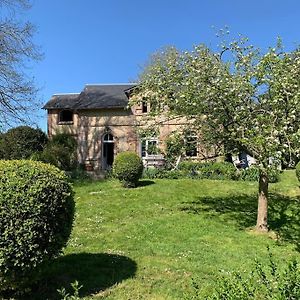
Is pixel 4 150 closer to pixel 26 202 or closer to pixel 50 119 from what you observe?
pixel 50 119

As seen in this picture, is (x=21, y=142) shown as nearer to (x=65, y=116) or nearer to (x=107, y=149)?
(x=107, y=149)

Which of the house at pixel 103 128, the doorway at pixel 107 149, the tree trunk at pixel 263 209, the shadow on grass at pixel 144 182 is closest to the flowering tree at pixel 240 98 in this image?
the tree trunk at pixel 263 209

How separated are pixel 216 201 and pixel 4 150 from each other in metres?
14.2

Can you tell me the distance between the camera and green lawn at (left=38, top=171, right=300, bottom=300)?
6.70 m

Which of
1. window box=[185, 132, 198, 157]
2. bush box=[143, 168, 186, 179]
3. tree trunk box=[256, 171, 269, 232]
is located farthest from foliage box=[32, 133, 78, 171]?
tree trunk box=[256, 171, 269, 232]

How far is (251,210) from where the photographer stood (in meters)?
13.8

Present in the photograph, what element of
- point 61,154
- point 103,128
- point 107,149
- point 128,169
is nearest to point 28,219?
point 128,169

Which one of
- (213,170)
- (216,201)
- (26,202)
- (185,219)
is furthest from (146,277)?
(213,170)

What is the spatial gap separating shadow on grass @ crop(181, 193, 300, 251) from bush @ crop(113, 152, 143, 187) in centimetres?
319

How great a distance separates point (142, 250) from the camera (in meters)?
8.77

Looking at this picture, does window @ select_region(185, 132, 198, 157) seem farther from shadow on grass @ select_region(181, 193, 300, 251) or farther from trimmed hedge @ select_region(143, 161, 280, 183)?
trimmed hedge @ select_region(143, 161, 280, 183)

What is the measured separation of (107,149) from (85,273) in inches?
1040

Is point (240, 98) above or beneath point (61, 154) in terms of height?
above

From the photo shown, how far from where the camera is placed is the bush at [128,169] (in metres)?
17.1
